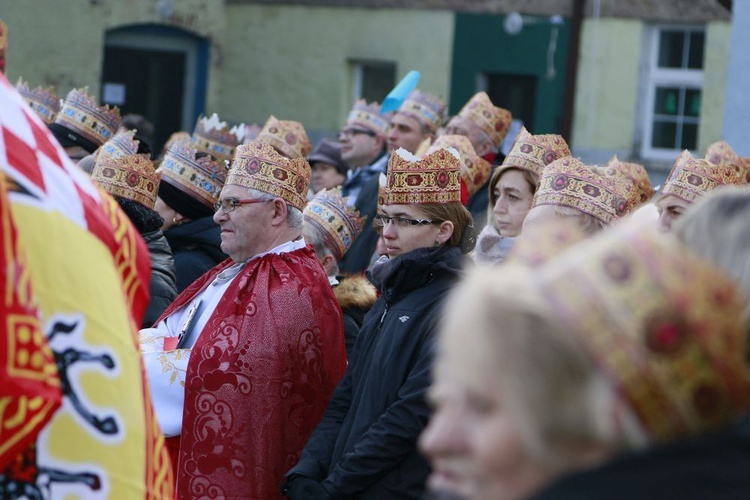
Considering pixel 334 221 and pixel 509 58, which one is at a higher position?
pixel 509 58

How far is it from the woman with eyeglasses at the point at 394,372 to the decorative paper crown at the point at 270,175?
557mm

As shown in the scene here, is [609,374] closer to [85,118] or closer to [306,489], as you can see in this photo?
[306,489]

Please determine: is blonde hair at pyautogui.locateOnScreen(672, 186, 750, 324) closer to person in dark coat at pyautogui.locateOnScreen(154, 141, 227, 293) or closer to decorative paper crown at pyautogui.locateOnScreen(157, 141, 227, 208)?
person in dark coat at pyautogui.locateOnScreen(154, 141, 227, 293)

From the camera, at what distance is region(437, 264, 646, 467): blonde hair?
4.90ft

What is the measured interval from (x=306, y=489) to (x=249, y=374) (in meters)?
0.51

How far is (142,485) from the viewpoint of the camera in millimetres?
2508

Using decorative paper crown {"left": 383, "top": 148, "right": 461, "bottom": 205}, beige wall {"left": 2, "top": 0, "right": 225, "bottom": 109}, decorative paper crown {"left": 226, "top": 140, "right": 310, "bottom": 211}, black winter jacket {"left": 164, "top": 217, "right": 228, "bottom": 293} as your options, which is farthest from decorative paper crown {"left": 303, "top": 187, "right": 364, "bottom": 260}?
beige wall {"left": 2, "top": 0, "right": 225, "bottom": 109}

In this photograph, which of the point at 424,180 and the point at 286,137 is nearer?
the point at 424,180

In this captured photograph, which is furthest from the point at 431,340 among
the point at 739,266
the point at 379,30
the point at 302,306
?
the point at 379,30

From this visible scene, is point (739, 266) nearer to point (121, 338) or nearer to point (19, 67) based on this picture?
point (121, 338)

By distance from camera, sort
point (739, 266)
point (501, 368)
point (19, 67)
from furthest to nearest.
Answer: point (19, 67) < point (739, 266) < point (501, 368)

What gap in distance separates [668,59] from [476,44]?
7.95 feet

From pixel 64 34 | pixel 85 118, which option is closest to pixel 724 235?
pixel 85 118

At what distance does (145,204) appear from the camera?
6.10m
